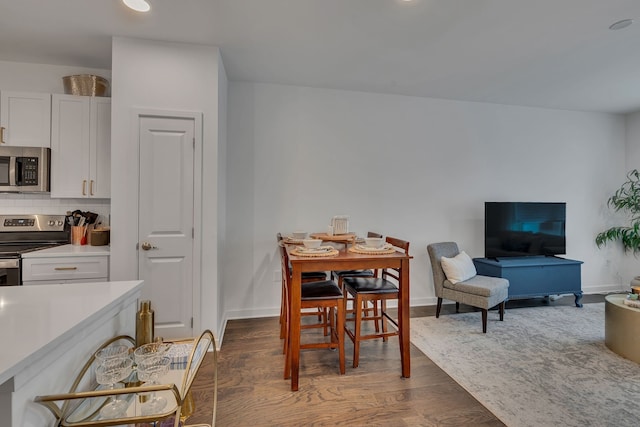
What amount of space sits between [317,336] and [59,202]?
115 inches

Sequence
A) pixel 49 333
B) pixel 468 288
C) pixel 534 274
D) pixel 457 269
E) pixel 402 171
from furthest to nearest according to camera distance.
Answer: pixel 402 171, pixel 534 274, pixel 457 269, pixel 468 288, pixel 49 333

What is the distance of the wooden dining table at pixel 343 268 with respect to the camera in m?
2.16

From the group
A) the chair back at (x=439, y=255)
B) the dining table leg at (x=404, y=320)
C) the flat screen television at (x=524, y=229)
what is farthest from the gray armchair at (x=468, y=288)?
the dining table leg at (x=404, y=320)

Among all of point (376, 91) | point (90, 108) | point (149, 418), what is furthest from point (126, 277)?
point (376, 91)

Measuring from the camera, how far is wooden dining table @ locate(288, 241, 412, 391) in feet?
7.10

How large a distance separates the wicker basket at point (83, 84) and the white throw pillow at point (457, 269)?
4.06 metres

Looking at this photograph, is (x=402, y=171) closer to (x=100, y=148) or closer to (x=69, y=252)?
(x=100, y=148)

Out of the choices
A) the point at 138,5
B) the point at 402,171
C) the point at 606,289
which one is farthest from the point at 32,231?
the point at 606,289

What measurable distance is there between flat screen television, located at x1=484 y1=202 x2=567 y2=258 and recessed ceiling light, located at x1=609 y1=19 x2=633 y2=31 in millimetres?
1998

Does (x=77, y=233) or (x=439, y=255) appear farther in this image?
(x=439, y=255)

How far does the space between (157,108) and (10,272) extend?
1735mm

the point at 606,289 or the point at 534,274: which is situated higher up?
the point at 534,274

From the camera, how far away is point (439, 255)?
12.1ft

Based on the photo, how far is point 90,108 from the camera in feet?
9.25
